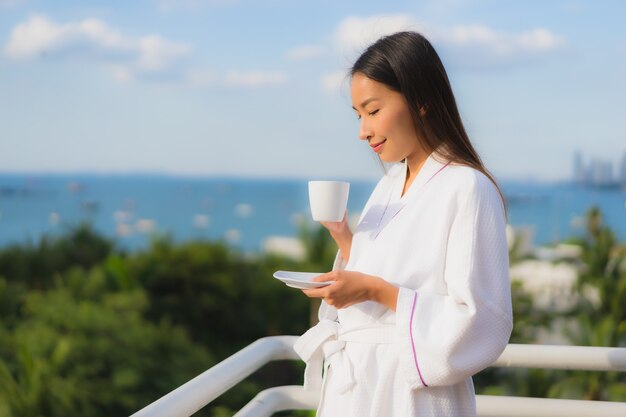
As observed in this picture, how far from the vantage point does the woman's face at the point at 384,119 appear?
126 centimetres

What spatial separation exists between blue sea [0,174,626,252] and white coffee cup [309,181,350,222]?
44.1 m

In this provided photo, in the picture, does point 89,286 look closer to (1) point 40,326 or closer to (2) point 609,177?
(1) point 40,326

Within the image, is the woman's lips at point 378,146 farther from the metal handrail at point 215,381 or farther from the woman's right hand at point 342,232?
the metal handrail at point 215,381

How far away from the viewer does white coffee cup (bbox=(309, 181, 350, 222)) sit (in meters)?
1.35

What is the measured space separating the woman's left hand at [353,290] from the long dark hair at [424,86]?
9.7 inches

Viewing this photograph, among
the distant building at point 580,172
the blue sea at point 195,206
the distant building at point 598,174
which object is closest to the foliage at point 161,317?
the blue sea at point 195,206

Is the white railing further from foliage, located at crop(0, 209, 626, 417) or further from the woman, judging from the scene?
foliage, located at crop(0, 209, 626, 417)

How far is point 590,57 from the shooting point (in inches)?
2554

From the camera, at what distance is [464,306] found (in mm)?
1188

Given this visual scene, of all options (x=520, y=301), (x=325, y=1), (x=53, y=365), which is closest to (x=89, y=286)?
(x=53, y=365)

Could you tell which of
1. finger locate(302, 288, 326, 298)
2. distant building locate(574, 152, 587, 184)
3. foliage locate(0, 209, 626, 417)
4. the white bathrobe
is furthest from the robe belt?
distant building locate(574, 152, 587, 184)

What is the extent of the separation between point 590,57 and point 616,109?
6.17 metres

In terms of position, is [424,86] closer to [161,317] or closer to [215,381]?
[215,381]

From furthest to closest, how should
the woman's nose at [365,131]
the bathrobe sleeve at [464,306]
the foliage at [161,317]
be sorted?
the foliage at [161,317]
the woman's nose at [365,131]
the bathrobe sleeve at [464,306]
